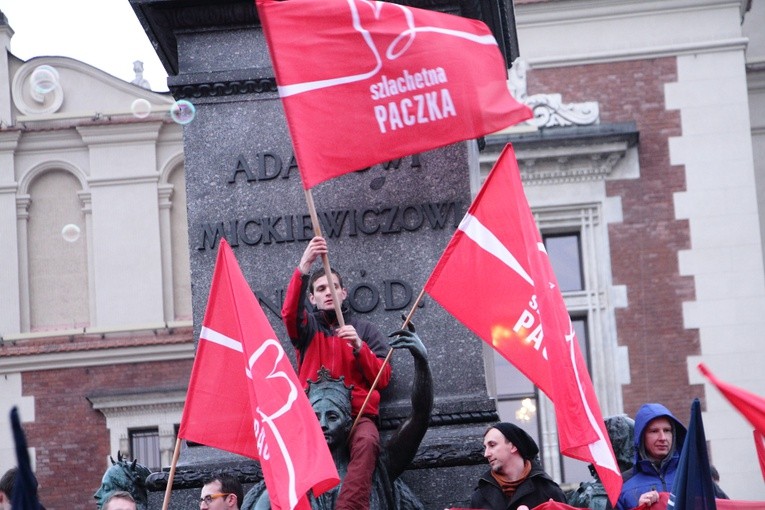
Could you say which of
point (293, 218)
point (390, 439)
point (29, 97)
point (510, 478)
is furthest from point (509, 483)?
point (29, 97)

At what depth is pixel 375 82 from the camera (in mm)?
8344

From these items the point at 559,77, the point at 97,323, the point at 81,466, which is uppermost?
the point at 559,77

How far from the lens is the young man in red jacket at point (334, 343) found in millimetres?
7891

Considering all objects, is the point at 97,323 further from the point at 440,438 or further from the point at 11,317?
the point at 440,438

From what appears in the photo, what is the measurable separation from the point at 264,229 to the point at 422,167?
81 centimetres

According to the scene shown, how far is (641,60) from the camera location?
22750mm

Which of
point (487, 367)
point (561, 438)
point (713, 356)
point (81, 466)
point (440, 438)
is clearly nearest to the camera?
point (561, 438)

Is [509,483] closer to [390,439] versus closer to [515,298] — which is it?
[390,439]

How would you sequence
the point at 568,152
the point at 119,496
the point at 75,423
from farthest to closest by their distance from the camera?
the point at 75,423
the point at 568,152
the point at 119,496

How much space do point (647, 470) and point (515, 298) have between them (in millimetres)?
927

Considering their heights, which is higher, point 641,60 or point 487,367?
point 641,60

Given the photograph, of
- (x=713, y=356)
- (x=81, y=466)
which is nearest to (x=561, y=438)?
(x=713, y=356)

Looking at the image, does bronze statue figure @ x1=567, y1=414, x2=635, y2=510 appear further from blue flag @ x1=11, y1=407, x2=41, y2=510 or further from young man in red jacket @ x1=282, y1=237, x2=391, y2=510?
blue flag @ x1=11, y1=407, x2=41, y2=510

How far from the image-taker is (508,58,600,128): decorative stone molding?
22531mm
